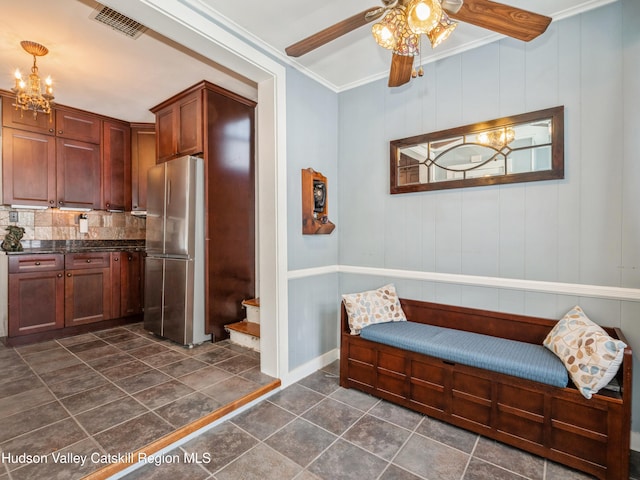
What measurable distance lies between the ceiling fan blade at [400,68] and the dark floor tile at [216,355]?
2.68 meters

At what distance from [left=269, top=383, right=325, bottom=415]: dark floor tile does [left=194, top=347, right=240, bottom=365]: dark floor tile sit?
0.75 meters

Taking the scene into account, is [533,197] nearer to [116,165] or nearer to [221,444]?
[221,444]

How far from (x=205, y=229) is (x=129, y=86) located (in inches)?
64.8

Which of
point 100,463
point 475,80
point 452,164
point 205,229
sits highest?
point 475,80

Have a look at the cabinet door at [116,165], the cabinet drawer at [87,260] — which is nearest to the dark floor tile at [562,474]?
the cabinet drawer at [87,260]

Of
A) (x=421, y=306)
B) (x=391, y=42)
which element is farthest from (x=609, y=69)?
(x=421, y=306)

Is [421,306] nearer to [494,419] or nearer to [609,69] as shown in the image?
[494,419]

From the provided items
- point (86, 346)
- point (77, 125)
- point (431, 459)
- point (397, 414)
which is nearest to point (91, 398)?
point (86, 346)

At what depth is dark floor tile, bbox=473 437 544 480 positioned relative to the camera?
1.67 m

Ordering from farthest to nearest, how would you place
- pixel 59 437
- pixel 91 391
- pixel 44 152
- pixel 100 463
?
pixel 44 152 → pixel 91 391 → pixel 59 437 → pixel 100 463

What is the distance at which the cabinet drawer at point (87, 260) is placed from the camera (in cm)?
364

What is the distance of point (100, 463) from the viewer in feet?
5.33

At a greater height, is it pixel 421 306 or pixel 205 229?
pixel 205 229

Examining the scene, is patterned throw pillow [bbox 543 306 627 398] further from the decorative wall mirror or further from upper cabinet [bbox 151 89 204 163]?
upper cabinet [bbox 151 89 204 163]
